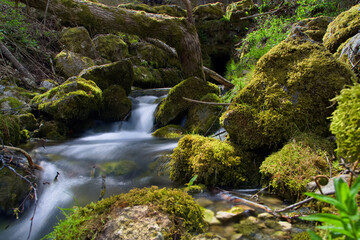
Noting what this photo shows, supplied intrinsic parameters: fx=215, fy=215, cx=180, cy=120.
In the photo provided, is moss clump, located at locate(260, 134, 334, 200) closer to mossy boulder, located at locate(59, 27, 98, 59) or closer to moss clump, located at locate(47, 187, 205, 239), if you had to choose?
moss clump, located at locate(47, 187, 205, 239)

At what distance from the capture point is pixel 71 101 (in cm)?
677

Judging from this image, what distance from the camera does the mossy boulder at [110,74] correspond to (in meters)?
8.41

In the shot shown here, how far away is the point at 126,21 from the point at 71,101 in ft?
9.81

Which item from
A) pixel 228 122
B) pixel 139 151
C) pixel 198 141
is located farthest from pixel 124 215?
pixel 139 151

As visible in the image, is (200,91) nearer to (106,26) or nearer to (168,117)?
(168,117)

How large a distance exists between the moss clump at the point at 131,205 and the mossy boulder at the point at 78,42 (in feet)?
38.9

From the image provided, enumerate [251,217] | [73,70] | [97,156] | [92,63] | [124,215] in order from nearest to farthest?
[124,215] < [251,217] < [97,156] < [73,70] < [92,63]

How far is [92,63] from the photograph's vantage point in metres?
11.1

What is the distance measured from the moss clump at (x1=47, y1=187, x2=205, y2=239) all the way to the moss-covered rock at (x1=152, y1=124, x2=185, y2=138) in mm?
4112

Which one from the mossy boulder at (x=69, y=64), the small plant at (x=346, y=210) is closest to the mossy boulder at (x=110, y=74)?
the mossy boulder at (x=69, y=64)

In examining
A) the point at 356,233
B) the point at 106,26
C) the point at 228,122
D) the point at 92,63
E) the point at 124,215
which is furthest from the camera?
the point at 92,63

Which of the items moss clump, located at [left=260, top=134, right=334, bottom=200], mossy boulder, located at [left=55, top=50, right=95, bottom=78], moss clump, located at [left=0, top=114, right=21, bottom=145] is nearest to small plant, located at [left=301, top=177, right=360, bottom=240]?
moss clump, located at [left=260, top=134, right=334, bottom=200]

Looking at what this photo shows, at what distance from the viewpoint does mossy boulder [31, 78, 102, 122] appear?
6.75m

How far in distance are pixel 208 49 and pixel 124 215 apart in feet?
52.9
